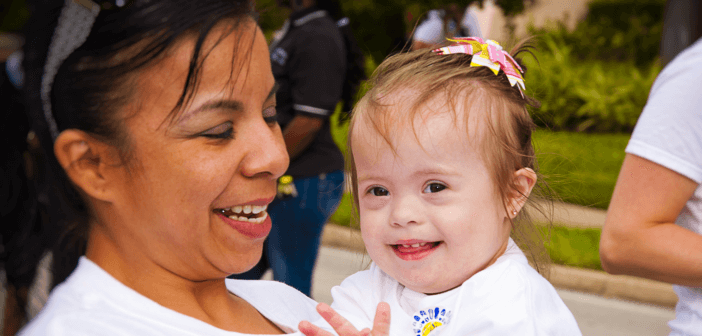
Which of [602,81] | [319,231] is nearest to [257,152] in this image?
[319,231]

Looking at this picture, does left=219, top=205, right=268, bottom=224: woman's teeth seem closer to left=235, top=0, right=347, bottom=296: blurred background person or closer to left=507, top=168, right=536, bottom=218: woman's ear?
left=507, top=168, right=536, bottom=218: woman's ear

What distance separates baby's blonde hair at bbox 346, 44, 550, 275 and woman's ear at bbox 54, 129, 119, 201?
2.38 feet

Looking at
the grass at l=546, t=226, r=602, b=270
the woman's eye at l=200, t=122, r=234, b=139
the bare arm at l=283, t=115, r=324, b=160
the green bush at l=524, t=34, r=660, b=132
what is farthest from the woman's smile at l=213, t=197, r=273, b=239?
the green bush at l=524, t=34, r=660, b=132

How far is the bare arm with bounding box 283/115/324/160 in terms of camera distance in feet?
11.7

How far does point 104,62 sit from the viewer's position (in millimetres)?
1194

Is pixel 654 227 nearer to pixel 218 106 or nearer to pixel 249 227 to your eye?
pixel 249 227

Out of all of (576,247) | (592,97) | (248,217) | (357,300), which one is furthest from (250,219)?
(592,97)

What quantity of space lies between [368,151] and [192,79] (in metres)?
0.62

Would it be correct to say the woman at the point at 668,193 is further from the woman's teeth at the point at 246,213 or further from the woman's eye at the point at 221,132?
the woman's eye at the point at 221,132

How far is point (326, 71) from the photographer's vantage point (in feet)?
11.8

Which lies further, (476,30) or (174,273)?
(476,30)

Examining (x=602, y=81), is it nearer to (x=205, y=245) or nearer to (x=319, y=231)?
(x=319, y=231)

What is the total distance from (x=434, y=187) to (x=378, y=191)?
158 millimetres

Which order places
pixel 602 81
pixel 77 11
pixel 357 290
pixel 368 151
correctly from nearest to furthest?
pixel 77 11, pixel 368 151, pixel 357 290, pixel 602 81
